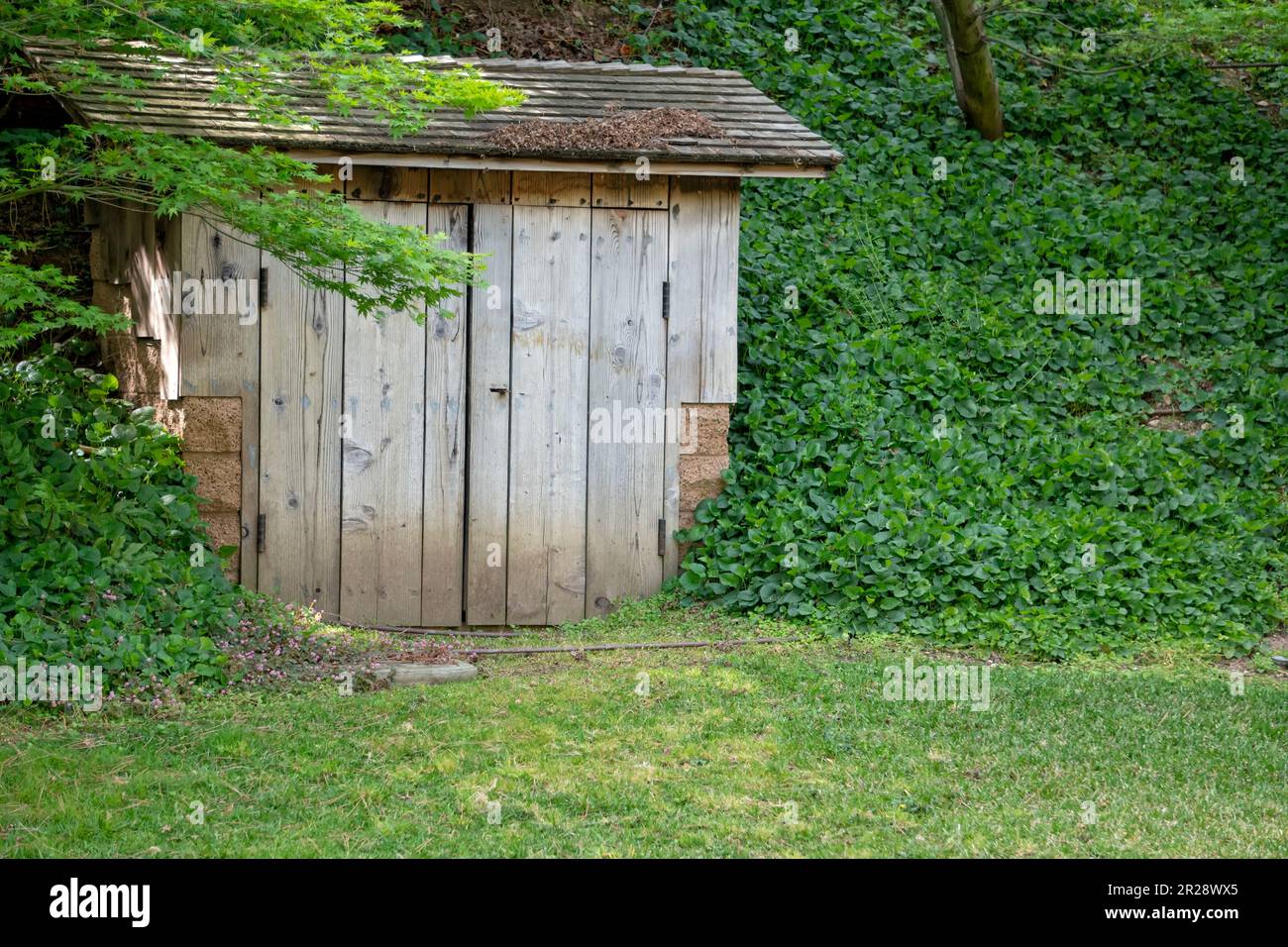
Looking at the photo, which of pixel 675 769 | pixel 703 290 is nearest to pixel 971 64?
pixel 703 290

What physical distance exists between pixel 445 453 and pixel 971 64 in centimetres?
682

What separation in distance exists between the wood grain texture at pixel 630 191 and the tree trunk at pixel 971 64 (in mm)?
4576

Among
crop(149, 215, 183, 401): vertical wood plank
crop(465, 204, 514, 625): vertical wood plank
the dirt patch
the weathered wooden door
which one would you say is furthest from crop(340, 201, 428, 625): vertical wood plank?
crop(149, 215, 183, 401): vertical wood plank

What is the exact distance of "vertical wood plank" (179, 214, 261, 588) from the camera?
777 cm

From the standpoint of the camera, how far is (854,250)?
10562mm

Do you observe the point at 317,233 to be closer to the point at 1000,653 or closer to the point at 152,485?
the point at 152,485

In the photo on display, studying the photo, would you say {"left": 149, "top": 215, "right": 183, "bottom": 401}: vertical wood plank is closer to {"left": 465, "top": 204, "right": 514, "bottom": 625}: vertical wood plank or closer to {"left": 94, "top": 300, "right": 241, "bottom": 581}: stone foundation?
{"left": 94, "top": 300, "right": 241, "bottom": 581}: stone foundation

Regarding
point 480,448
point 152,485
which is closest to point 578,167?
point 480,448

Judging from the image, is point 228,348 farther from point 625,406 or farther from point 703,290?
point 703,290

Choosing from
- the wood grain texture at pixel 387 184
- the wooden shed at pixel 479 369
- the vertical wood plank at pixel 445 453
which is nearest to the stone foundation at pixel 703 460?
the wooden shed at pixel 479 369

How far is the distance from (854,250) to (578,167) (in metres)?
3.44

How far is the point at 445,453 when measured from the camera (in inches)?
323

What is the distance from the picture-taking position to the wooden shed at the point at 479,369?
309 inches

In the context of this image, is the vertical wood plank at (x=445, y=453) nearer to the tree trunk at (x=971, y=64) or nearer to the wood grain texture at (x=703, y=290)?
the wood grain texture at (x=703, y=290)
